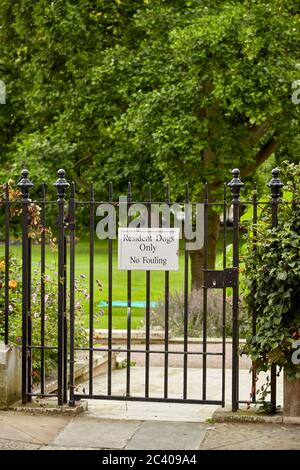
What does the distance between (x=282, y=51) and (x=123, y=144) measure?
3.44m

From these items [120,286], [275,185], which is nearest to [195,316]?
[275,185]

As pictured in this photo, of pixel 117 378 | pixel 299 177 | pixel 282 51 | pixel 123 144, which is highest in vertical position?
pixel 282 51

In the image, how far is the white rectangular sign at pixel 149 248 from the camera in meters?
8.11

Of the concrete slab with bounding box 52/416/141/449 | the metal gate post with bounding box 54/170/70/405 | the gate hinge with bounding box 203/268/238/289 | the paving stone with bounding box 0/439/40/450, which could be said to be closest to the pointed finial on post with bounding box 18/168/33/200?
the metal gate post with bounding box 54/170/70/405

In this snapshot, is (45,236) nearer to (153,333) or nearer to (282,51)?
(153,333)

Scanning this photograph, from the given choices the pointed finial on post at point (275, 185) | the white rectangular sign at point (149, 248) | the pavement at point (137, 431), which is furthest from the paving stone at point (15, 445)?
the pointed finial on post at point (275, 185)

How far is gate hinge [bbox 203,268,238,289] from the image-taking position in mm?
8016

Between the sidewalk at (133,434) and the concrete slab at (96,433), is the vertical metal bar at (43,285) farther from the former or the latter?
the concrete slab at (96,433)

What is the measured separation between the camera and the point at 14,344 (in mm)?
8453

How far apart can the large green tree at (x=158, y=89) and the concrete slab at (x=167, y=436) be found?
8.58 meters

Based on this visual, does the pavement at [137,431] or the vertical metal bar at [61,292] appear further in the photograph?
the vertical metal bar at [61,292]

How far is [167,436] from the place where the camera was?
7402 mm

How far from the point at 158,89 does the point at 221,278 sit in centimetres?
923
